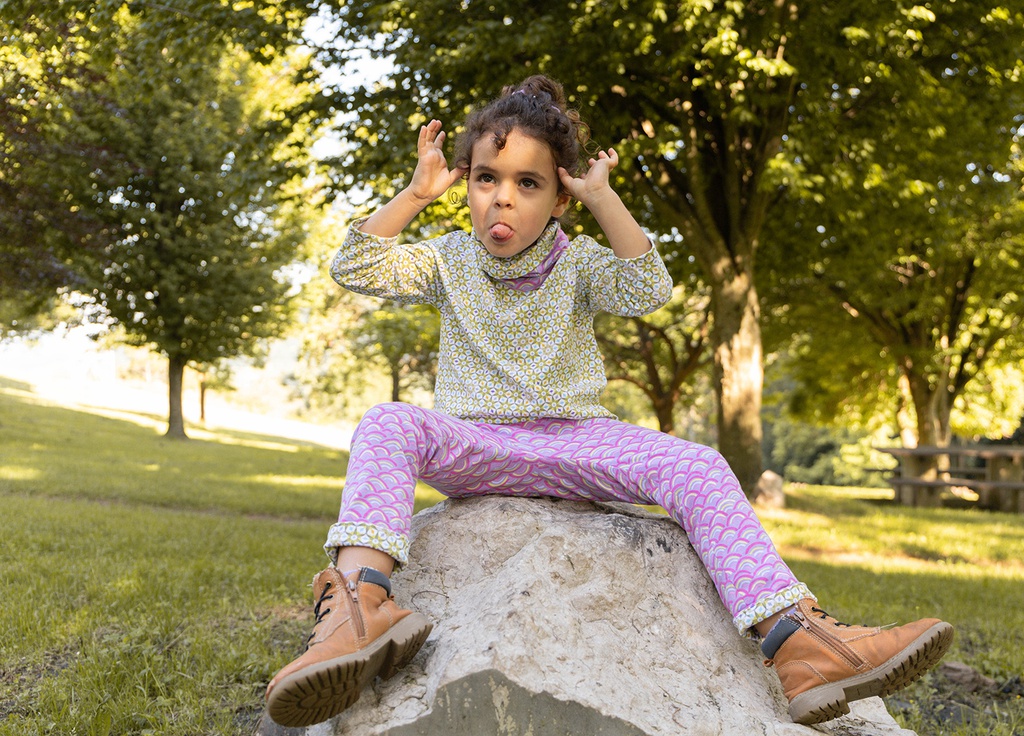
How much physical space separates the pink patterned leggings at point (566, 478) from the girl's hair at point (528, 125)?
1.06 metres

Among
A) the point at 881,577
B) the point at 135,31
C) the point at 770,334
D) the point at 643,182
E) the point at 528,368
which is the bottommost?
the point at 881,577

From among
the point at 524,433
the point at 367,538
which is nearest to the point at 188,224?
the point at 524,433

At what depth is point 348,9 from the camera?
9203mm

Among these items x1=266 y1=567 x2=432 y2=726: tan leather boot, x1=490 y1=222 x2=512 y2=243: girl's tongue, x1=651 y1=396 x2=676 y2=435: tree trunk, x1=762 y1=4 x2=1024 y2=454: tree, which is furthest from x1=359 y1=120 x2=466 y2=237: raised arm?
x1=651 y1=396 x2=676 y2=435: tree trunk

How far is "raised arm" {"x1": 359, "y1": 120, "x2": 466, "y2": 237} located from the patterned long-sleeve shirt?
0.06 meters

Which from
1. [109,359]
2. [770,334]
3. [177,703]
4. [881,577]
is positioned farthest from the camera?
[109,359]

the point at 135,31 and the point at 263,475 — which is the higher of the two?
the point at 135,31

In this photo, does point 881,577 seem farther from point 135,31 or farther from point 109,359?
point 109,359

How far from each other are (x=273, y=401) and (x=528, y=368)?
7580 cm

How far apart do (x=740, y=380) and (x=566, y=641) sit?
367 inches

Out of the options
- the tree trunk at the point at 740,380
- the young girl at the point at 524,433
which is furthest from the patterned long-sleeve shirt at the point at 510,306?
the tree trunk at the point at 740,380

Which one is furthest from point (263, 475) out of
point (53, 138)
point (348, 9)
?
point (348, 9)

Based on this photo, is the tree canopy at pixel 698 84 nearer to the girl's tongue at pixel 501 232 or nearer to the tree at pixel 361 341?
the girl's tongue at pixel 501 232

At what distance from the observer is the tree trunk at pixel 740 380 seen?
11.0m
